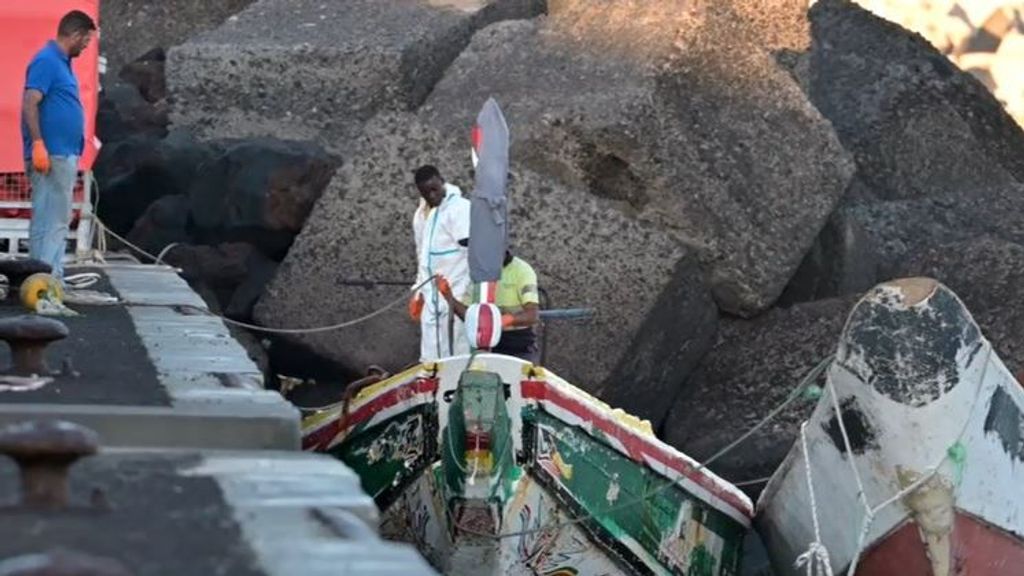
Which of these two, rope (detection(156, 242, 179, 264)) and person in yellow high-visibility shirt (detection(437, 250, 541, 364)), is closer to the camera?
person in yellow high-visibility shirt (detection(437, 250, 541, 364))

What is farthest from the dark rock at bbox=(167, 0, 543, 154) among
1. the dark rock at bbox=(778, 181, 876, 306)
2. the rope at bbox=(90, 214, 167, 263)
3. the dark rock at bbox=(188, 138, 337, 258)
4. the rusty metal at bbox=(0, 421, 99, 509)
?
the rusty metal at bbox=(0, 421, 99, 509)

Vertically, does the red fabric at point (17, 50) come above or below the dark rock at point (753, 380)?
above

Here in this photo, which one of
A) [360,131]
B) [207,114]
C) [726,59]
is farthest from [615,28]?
[207,114]

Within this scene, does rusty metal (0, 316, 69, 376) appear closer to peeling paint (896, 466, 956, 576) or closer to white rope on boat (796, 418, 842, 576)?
white rope on boat (796, 418, 842, 576)

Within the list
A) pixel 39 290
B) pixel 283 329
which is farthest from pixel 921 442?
pixel 283 329

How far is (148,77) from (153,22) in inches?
66.0

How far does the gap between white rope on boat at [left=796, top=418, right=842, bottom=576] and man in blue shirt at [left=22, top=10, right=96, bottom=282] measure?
129 inches

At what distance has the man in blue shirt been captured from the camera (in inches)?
355

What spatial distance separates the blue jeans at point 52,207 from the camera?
30.0 ft

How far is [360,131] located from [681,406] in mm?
2715

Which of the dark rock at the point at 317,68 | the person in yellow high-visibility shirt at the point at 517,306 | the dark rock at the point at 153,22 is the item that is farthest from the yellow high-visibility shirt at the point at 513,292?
the dark rock at the point at 153,22

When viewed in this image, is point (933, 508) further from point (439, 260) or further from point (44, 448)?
point (44, 448)

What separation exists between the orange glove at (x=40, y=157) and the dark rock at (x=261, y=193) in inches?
118

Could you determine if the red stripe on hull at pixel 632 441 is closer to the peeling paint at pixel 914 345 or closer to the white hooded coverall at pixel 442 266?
the peeling paint at pixel 914 345
